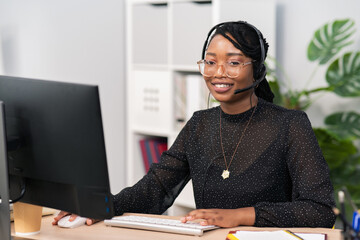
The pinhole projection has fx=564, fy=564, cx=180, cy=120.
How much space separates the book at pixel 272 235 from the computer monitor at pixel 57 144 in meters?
0.37

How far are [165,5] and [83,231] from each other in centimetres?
233

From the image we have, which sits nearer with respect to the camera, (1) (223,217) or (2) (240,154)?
(1) (223,217)

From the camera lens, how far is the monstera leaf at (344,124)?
305 centimetres

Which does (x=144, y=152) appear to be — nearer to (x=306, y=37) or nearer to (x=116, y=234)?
(x=306, y=37)

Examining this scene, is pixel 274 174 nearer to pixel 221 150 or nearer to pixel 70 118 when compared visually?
pixel 221 150

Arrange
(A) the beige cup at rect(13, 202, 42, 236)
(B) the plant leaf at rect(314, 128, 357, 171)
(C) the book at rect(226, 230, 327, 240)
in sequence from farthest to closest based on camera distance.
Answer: (B) the plant leaf at rect(314, 128, 357, 171) → (A) the beige cup at rect(13, 202, 42, 236) → (C) the book at rect(226, 230, 327, 240)

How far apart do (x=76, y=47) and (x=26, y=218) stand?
95.8 inches

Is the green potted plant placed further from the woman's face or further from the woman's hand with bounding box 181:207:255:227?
the woman's hand with bounding box 181:207:255:227

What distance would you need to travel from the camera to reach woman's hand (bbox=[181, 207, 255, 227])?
1625 millimetres

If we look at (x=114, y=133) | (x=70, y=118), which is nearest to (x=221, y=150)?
(x=70, y=118)

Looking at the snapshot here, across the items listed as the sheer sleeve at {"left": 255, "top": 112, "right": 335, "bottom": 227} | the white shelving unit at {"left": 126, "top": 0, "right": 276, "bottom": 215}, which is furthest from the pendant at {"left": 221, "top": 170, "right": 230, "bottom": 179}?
the white shelving unit at {"left": 126, "top": 0, "right": 276, "bottom": 215}

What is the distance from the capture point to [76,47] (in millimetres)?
3889

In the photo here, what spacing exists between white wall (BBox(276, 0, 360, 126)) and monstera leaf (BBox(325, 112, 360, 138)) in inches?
7.8

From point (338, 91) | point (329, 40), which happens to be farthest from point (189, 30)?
point (338, 91)
